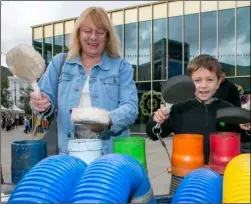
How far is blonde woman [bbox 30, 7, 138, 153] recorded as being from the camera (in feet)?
6.66

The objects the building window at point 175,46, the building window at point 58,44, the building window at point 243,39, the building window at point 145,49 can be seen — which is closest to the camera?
the building window at point 243,39

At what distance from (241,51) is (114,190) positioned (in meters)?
14.3

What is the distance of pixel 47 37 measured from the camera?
60.9 feet

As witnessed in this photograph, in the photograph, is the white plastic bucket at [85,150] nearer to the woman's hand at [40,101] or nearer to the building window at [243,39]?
the woman's hand at [40,101]

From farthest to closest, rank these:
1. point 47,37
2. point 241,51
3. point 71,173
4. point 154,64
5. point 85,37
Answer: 1. point 47,37
2. point 154,64
3. point 241,51
4. point 85,37
5. point 71,173

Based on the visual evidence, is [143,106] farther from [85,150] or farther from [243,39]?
[85,150]

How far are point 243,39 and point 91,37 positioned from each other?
13302 millimetres

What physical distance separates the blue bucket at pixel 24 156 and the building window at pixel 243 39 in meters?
13.7

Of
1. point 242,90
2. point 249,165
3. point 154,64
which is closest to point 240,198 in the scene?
point 249,165

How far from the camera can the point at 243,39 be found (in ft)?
46.2

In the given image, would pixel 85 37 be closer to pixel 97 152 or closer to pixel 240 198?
pixel 97 152

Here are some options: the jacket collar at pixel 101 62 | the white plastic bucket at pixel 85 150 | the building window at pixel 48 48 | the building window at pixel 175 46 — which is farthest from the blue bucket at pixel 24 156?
the building window at pixel 48 48

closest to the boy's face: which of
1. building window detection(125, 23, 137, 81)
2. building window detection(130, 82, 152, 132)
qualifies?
building window detection(130, 82, 152, 132)

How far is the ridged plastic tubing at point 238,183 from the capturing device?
0.85 metres
